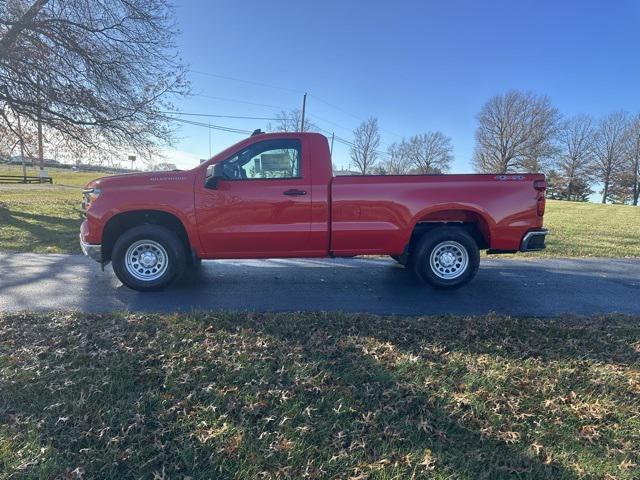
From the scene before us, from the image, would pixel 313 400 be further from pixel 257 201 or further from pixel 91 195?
pixel 91 195

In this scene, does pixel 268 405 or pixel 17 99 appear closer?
pixel 268 405

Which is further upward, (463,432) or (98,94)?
(98,94)

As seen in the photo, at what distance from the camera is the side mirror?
14.8 feet

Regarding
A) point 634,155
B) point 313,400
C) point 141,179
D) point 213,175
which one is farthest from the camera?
point 634,155

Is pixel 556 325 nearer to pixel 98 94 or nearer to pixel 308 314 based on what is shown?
pixel 308 314

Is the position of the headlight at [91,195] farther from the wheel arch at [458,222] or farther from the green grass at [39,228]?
the wheel arch at [458,222]

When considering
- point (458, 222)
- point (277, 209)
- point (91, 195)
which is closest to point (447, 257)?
point (458, 222)

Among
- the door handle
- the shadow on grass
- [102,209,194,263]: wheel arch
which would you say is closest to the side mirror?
[102,209,194,263]: wheel arch

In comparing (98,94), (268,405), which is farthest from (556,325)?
(98,94)

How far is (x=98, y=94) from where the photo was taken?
40.0ft

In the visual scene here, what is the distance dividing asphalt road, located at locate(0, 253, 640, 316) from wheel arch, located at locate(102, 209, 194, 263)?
A: 24.6 inches

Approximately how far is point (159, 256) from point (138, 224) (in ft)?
1.68

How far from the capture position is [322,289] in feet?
16.8

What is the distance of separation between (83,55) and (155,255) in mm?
10441
